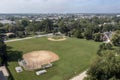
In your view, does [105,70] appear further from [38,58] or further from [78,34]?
[78,34]

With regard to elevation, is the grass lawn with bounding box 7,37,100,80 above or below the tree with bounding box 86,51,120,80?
below

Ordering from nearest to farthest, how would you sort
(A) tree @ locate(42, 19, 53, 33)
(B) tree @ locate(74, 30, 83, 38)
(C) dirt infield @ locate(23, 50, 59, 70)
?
(C) dirt infield @ locate(23, 50, 59, 70) < (B) tree @ locate(74, 30, 83, 38) < (A) tree @ locate(42, 19, 53, 33)

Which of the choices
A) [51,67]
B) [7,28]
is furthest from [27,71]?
[7,28]

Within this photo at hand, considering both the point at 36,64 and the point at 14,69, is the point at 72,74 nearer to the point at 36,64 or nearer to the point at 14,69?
the point at 36,64

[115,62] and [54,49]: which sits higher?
[115,62]

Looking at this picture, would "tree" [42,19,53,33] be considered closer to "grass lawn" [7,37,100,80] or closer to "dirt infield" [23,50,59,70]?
"grass lawn" [7,37,100,80]

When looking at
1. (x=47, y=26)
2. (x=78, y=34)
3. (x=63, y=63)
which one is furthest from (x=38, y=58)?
(x=47, y=26)

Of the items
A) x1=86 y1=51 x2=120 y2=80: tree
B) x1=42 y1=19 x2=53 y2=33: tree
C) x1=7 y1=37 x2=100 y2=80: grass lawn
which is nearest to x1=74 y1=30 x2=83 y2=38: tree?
x1=7 y1=37 x2=100 y2=80: grass lawn

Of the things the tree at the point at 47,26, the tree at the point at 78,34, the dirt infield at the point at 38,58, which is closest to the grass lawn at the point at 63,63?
the dirt infield at the point at 38,58
